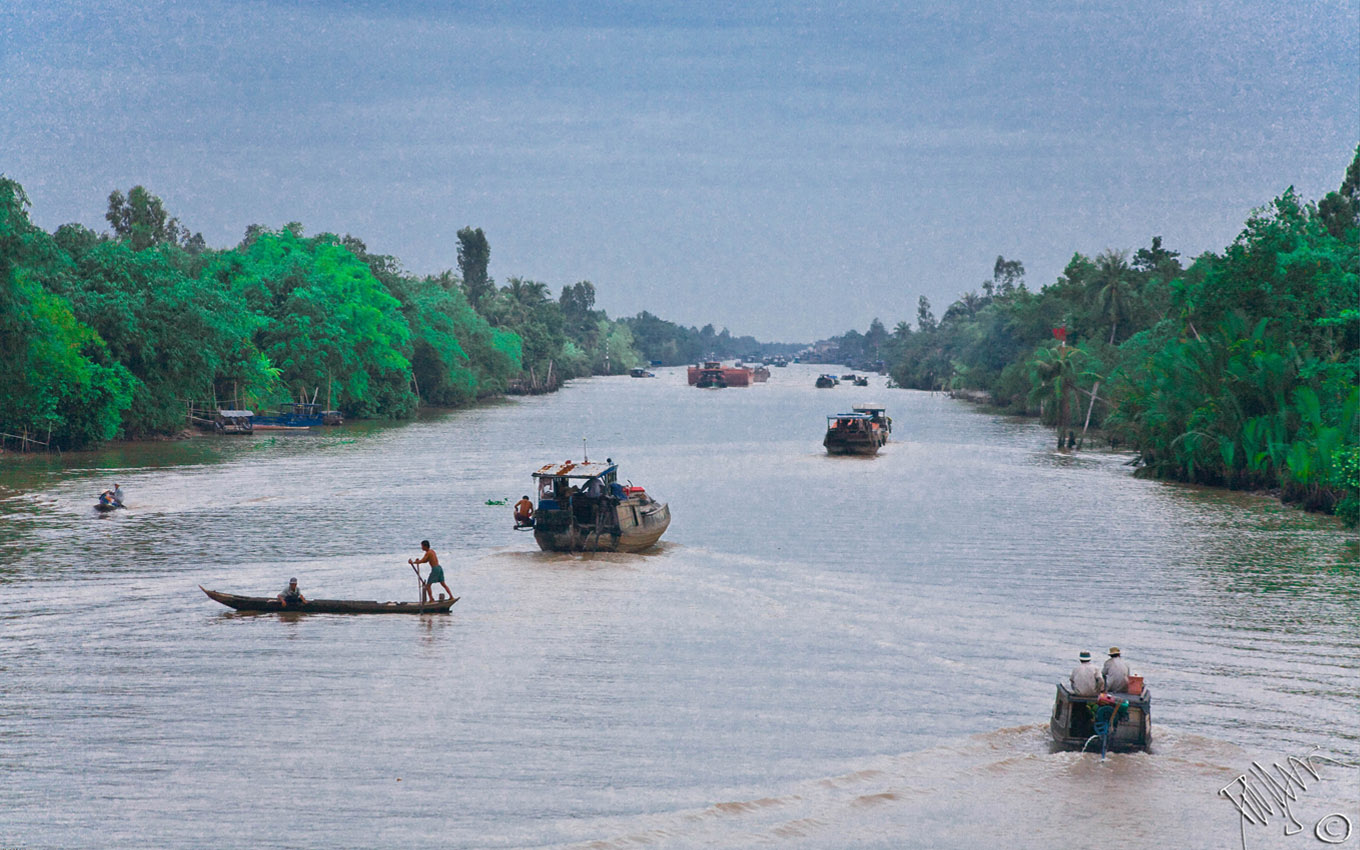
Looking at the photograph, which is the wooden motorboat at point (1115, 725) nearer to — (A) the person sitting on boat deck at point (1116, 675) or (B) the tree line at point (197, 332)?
(A) the person sitting on boat deck at point (1116, 675)

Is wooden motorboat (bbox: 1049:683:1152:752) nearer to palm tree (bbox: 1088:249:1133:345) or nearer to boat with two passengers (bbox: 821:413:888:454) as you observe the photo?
boat with two passengers (bbox: 821:413:888:454)

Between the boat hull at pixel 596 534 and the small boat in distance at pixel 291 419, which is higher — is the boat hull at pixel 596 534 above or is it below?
below

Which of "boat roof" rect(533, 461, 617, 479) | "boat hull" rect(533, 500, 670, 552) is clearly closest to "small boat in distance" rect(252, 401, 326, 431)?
"boat roof" rect(533, 461, 617, 479)

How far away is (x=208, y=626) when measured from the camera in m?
28.2

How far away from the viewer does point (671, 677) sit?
24.3 metres

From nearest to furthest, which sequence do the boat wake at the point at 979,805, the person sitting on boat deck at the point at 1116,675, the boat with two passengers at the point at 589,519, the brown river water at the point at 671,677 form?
the boat wake at the point at 979,805
the brown river water at the point at 671,677
the person sitting on boat deck at the point at 1116,675
the boat with two passengers at the point at 589,519

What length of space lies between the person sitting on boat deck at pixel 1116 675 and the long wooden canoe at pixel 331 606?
14.9 m

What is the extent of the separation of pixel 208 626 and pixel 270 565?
7.94 metres

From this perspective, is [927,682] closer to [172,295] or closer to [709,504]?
[709,504]

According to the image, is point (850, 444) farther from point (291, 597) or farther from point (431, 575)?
point (291, 597)

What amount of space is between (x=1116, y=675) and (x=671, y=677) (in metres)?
8.32

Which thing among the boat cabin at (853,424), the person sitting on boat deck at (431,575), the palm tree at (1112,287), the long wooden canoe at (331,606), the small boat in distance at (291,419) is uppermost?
the palm tree at (1112,287)

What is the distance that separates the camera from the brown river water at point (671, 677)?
17.5 meters

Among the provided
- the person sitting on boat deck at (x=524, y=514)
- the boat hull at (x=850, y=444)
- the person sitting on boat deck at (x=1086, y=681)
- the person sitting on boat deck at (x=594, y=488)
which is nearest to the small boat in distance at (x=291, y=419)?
the boat hull at (x=850, y=444)
